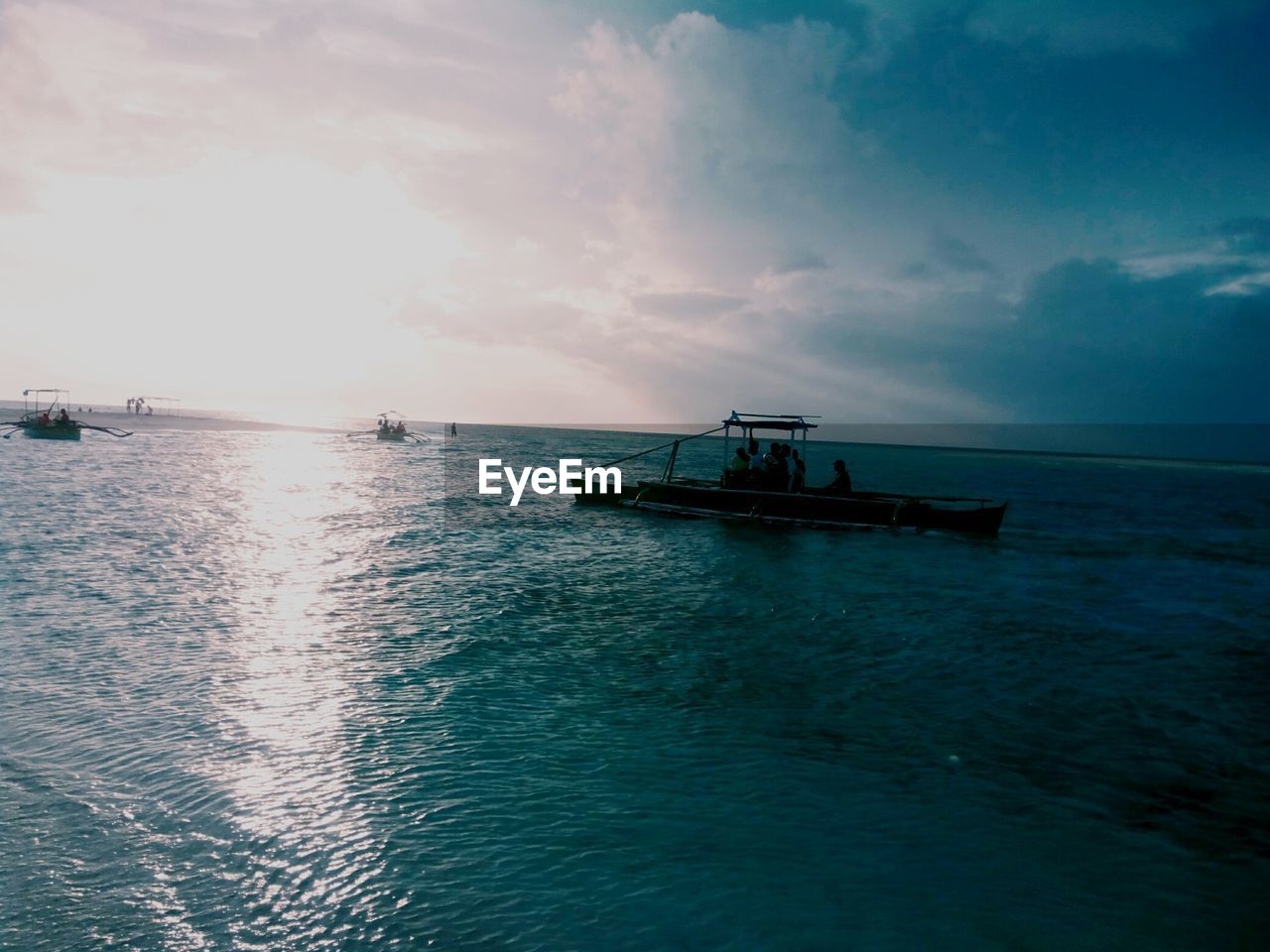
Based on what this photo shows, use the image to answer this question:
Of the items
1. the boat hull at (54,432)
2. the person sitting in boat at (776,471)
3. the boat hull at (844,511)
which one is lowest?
the boat hull at (844,511)

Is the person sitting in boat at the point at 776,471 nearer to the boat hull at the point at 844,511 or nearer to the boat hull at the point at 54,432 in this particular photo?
the boat hull at the point at 844,511

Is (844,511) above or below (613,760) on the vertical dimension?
above

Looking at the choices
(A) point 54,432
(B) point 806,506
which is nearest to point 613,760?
(B) point 806,506

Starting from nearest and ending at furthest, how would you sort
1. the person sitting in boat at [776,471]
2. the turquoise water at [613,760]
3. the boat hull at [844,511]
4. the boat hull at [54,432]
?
the turquoise water at [613,760] → the boat hull at [844,511] → the person sitting in boat at [776,471] → the boat hull at [54,432]

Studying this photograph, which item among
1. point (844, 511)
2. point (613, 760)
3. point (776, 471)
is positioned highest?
point (776, 471)

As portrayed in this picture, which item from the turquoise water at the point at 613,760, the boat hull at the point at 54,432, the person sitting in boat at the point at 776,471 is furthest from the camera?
the boat hull at the point at 54,432

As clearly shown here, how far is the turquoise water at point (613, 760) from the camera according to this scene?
6.33m

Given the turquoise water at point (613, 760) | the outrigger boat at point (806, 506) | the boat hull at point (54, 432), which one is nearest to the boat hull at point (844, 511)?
the outrigger boat at point (806, 506)

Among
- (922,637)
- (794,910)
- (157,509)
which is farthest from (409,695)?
(157,509)

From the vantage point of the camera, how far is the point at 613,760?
9383 millimetres

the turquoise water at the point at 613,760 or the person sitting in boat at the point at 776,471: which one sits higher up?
the person sitting in boat at the point at 776,471

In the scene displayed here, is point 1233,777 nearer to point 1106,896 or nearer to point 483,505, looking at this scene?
point 1106,896

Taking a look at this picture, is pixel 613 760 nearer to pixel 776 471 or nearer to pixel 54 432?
pixel 776 471

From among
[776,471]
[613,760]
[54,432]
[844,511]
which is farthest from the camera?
[54,432]
